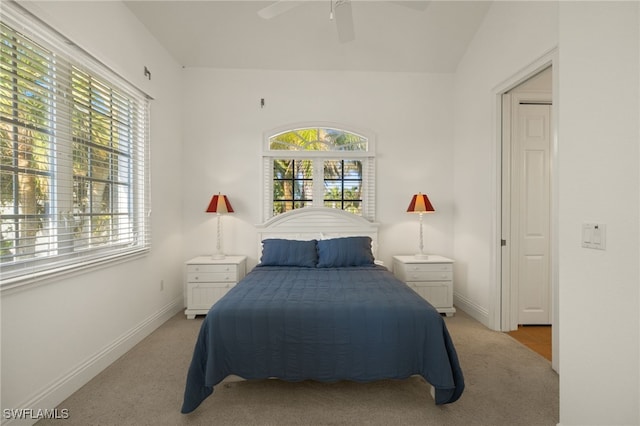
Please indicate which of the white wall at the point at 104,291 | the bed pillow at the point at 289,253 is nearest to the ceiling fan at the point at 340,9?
the white wall at the point at 104,291

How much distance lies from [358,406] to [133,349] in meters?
2.12

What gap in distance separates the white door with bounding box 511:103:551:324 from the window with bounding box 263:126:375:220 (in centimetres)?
171

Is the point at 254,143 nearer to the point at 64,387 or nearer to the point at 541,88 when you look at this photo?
the point at 64,387

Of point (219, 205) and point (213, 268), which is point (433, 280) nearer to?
point (213, 268)

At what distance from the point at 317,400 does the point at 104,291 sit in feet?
6.23

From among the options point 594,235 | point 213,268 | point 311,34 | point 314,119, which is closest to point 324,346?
point 594,235

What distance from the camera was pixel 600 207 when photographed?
130cm

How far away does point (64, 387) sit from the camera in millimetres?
2020

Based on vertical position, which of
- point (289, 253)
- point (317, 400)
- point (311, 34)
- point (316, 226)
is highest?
point (311, 34)

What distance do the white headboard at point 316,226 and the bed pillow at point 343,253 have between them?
0.35 metres

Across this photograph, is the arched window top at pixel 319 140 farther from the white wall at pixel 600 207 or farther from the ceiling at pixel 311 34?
the white wall at pixel 600 207

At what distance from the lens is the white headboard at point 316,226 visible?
387 cm

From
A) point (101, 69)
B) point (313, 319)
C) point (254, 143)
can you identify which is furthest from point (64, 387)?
point (254, 143)

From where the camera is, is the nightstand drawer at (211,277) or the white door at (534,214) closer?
the white door at (534,214)
